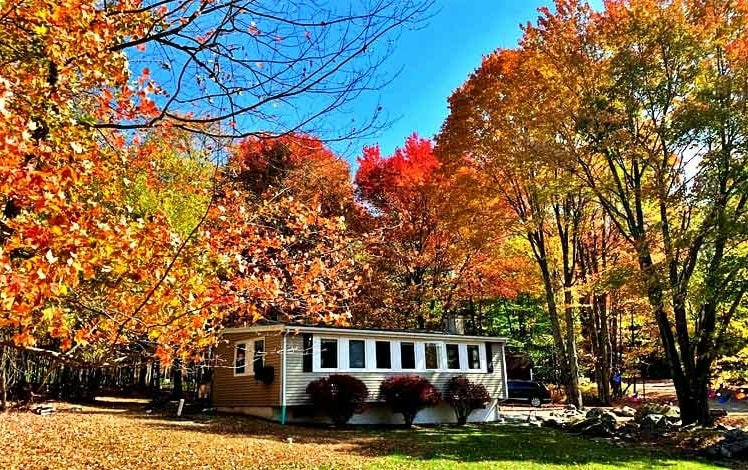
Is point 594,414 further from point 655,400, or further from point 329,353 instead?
point 655,400

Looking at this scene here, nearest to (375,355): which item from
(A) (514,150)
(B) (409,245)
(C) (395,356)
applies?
(C) (395,356)

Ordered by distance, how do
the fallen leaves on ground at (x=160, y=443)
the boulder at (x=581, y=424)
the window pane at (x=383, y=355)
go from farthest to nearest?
the window pane at (x=383, y=355) → the boulder at (x=581, y=424) → the fallen leaves on ground at (x=160, y=443)

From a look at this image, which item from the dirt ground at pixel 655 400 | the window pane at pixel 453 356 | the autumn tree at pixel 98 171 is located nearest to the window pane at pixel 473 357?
the window pane at pixel 453 356

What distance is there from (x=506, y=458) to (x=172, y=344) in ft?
29.0

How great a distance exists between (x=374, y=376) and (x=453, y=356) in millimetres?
3477

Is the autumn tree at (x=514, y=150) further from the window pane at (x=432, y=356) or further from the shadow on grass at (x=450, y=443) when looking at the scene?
the shadow on grass at (x=450, y=443)

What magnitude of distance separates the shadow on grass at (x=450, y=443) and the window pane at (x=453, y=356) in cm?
270

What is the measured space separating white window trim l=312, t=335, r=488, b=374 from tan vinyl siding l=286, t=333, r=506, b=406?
0.08 meters

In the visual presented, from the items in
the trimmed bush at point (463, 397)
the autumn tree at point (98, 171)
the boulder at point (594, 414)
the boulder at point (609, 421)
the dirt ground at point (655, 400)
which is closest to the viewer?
the autumn tree at point (98, 171)

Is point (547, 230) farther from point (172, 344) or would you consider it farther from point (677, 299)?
point (172, 344)

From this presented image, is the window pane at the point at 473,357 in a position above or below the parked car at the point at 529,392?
above

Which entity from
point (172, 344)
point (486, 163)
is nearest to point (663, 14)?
point (486, 163)

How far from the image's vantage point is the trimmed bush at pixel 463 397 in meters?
18.9

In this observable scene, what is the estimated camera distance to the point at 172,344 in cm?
404
